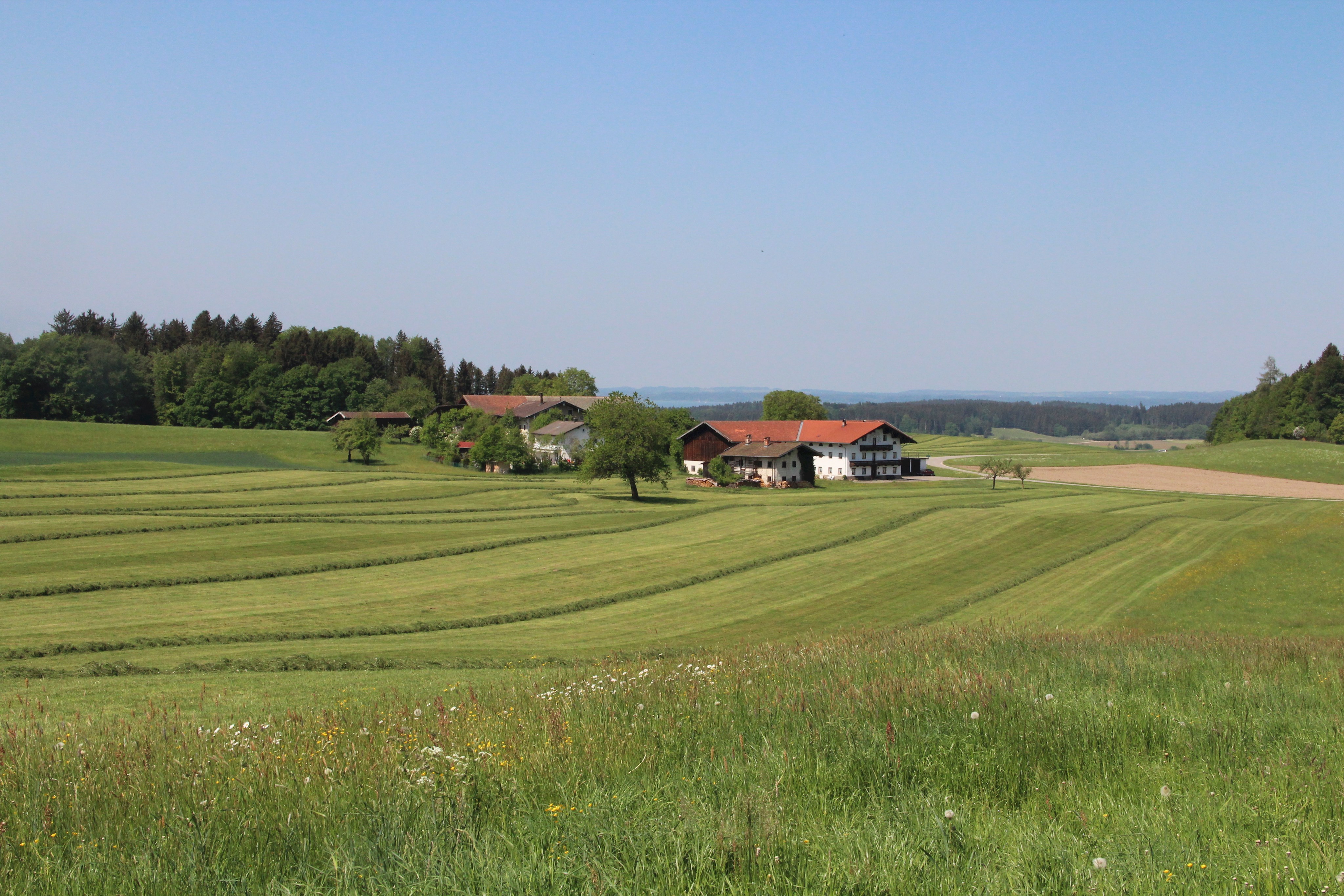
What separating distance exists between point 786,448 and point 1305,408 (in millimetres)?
111088

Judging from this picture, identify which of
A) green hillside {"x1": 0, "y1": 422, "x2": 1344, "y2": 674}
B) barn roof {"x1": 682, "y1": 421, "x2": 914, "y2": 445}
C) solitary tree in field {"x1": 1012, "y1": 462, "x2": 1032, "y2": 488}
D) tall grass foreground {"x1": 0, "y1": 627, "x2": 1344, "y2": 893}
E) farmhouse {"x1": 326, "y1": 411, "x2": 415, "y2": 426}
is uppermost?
farmhouse {"x1": 326, "y1": 411, "x2": 415, "y2": 426}

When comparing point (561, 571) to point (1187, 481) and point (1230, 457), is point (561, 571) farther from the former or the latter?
point (1230, 457)

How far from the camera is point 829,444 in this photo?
370ft

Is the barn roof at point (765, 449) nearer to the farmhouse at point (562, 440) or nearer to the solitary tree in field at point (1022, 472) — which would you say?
the farmhouse at point (562, 440)


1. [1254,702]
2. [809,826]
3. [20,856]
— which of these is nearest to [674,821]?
[809,826]

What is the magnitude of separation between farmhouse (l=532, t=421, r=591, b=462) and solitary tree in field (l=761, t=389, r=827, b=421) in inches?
1728

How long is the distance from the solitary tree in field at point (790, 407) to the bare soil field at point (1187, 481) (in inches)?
1661

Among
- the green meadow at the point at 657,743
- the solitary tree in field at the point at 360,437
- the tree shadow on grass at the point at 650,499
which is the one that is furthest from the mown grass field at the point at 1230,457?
the green meadow at the point at 657,743

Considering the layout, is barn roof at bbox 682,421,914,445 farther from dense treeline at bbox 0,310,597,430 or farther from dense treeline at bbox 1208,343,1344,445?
dense treeline at bbox 1208,343,1344,445

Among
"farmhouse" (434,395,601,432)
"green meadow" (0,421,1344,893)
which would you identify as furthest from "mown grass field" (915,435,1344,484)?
"green meadow" (0,421,1344,893)

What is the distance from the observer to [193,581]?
36.2m

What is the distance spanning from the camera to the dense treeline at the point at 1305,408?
149m

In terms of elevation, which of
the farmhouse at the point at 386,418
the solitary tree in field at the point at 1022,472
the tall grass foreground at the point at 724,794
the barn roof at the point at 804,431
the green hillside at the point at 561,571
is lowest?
the green hillside at the point at 561,571

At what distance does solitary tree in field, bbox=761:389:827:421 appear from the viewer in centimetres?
15488
